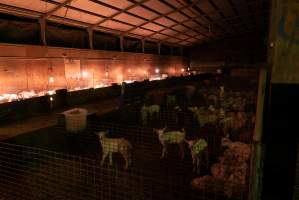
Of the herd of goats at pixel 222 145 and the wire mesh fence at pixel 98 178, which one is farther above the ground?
the herd of goats at pixel 222 145

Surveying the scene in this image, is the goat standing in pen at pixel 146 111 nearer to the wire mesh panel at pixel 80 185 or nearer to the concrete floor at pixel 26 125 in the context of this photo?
the concrete floor at pixel 26 125

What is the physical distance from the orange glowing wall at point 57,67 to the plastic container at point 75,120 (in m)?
6.34

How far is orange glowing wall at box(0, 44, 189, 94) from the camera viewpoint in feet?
41.9

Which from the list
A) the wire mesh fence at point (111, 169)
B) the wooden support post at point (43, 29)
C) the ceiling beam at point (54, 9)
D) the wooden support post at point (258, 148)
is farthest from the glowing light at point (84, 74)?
the wooden support post at point (258, 148)

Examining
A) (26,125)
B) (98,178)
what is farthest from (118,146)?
(26,125)

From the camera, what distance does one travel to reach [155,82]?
2084 cm

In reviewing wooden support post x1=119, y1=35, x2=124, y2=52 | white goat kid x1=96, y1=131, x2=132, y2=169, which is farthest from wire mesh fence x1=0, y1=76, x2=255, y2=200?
wooden support post x1=119, y1=35, x2=124, y2=52

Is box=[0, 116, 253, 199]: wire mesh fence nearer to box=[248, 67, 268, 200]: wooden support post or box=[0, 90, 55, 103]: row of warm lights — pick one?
box=[248, 67, 268, 200]: wooden support post

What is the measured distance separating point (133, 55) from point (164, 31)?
4.16m

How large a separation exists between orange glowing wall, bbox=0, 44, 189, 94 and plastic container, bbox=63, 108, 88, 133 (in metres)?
6.34

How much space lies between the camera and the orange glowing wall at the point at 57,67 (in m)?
12.8

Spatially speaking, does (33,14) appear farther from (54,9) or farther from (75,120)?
(75,120)

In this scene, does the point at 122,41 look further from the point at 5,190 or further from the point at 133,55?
the point at 5,190

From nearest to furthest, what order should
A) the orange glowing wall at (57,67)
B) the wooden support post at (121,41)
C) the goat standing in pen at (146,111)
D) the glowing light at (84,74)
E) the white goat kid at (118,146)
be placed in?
A: 1. the white goat kid at (118,146)
2. the goat standing in pen at (146,111)
3. the orange glowing wall at (57,67)
4. the glowing light at (84,74)
5. the wooden support post at (121,41)
